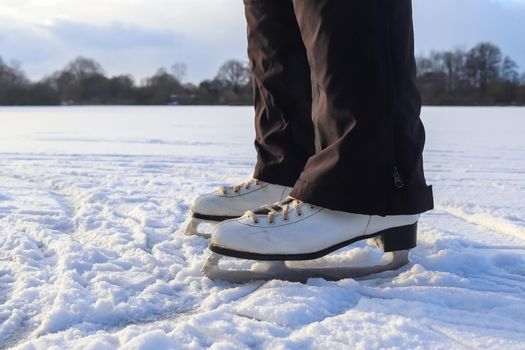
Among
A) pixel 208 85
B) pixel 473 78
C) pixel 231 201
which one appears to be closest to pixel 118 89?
pixel 208 85

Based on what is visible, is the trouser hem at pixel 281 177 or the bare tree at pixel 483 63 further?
the bare tree at pixel 483 63

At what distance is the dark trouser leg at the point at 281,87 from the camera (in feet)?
4.53

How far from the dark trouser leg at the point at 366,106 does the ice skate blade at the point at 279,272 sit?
13 cm

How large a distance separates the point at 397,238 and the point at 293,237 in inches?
8.3

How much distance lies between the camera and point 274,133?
1413 mm

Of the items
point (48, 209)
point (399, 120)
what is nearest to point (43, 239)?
point (48, 209)

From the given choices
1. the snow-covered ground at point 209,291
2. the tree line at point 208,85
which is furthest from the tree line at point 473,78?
the snow-covered ground at point 209,291

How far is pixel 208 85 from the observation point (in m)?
45.4

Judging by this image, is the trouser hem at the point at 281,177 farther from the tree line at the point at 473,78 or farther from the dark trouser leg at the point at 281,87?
the tree line at the point at 473,78

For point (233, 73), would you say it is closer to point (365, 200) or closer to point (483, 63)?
point (483, 63)

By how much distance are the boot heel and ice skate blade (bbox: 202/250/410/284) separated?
0.04 m

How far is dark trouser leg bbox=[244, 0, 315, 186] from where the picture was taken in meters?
1.38

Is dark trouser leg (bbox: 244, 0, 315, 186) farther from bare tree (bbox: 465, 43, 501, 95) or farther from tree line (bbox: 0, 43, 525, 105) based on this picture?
bare tree (bbox: 465, 43, 501, 95)

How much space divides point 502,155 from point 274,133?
135 inches
